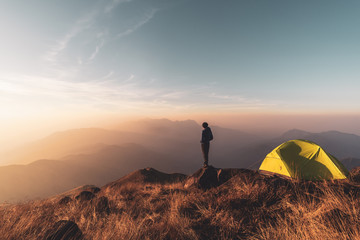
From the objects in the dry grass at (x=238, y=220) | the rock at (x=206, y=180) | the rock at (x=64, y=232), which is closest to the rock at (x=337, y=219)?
the dry grass at (x=238, y=220)

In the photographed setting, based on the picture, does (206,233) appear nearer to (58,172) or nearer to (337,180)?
(337,180)

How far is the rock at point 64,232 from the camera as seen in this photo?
2888 mm

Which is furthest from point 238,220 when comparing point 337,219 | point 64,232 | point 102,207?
point 102,207

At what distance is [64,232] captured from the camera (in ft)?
9.94

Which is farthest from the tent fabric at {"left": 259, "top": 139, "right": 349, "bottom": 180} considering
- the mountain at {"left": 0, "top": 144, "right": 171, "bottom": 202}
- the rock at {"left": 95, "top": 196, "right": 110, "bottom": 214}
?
the mountain at {"left": 0, "top": 144, "right": 171, "bottom": 202}

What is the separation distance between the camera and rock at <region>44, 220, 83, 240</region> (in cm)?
289

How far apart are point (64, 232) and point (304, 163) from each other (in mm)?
9519

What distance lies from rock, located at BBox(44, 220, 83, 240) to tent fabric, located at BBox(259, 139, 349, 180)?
798 cm

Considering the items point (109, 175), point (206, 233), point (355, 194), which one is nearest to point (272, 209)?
point (206, 233)

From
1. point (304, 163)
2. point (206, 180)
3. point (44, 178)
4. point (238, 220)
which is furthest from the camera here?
point (44, 178)

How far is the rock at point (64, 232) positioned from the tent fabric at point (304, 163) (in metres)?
7.98

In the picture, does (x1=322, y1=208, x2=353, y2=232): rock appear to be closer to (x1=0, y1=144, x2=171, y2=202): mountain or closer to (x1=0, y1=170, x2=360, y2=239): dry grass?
(x1=0, y1=170, x2=360, y2=239): dry grass

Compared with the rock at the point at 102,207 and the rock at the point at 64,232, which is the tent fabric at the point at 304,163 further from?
the rock at the point at 64,232

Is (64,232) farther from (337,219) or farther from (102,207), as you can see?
(337,219)
